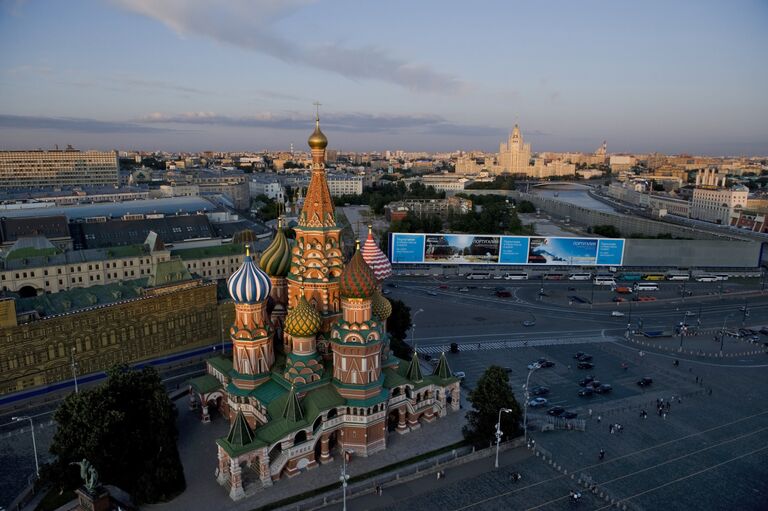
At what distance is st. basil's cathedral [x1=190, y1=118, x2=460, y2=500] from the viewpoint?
28.9m

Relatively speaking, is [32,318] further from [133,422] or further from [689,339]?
[689,339]

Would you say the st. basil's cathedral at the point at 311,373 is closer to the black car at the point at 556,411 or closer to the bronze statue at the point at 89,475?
the bronze statue at the point at 89,475

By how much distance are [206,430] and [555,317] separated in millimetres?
41267

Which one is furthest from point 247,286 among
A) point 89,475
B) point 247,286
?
point 89,475

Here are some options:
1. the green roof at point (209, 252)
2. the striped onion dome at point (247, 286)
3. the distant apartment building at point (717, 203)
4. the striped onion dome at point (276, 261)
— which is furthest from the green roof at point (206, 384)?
the distant apartment building at point (717, 203)

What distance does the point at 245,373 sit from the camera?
107 ft

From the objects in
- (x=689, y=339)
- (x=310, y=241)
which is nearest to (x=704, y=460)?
(x=689, y=339)

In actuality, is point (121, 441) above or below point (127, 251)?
below

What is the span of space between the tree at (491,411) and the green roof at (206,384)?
1709 centimetres

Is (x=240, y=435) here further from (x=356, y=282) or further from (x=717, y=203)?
(x=717, y=203)

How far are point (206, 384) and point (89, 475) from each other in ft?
34.9

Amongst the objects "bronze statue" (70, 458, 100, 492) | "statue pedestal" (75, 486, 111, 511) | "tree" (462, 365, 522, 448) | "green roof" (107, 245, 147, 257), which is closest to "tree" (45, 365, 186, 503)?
"statue pedestal" (75, 486, 111, 511)

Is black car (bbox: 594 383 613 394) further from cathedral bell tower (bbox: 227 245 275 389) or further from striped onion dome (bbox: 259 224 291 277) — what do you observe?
striped onion dome (bbox: 259 224 291 277)

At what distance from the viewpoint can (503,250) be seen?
77.1 metres
